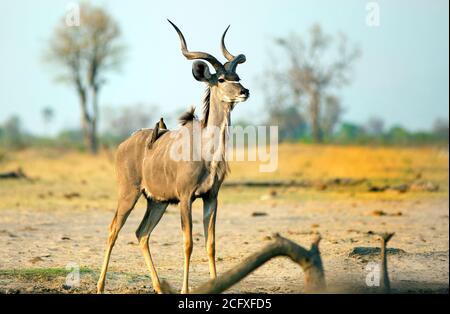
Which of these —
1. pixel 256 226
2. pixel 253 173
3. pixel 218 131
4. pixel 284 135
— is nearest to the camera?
pixel 218 131

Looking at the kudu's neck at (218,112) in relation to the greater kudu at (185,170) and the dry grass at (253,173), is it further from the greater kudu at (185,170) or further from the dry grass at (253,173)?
the dry grass at (253,173)

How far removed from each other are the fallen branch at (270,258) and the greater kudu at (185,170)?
1232 millimetres

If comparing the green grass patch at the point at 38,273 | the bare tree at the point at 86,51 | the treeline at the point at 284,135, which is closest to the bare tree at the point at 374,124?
the treeline at the point at 284,135

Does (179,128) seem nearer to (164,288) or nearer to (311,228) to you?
(164,288)

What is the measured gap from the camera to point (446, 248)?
40.4ft

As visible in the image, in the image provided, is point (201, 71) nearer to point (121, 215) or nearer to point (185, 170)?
point (185, 170)

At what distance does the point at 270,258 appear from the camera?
25.1 feet

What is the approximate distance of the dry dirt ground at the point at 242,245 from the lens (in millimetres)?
9383

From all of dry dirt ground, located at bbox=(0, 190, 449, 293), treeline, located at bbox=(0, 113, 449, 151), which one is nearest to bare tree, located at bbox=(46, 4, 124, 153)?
treeline, located at bbox=(0, 113, 449, 151)

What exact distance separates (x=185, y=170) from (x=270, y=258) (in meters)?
1.65

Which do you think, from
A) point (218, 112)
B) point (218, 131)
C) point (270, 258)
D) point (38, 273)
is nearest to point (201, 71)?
point (218, 112)

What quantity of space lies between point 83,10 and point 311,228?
107 feet

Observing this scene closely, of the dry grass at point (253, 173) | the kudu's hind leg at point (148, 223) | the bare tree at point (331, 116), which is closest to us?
the kudu's hind leg at point (148, 223)
